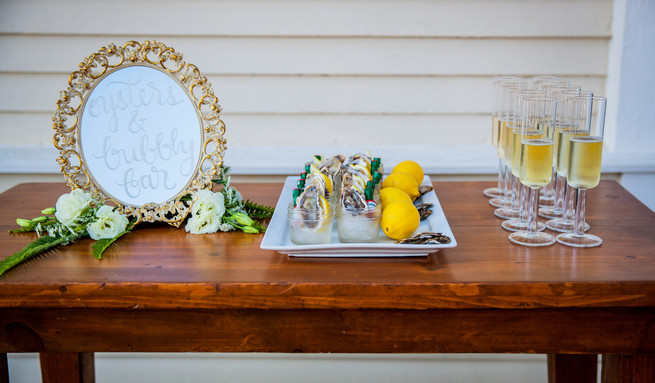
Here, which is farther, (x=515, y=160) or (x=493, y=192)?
(x=493, y=192)

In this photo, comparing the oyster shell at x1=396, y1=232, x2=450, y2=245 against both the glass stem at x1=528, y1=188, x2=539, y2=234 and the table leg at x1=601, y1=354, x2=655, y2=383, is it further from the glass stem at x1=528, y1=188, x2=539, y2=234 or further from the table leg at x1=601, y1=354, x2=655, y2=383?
the table leg at x1=601, y1=354, x2=655, y2=383

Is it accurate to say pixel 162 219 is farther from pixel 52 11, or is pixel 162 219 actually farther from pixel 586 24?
pixel 586 24

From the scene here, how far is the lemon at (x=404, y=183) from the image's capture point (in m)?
1.31

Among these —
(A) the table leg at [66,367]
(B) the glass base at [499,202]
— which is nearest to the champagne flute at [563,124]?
(B) the glass base at [499,202]

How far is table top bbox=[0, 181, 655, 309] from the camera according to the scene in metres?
0.96

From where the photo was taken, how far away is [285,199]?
4.47 feet

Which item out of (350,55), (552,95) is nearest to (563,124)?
(552,95)

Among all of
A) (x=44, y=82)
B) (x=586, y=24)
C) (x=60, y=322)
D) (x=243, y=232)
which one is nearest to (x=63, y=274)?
(x=60, y=322)

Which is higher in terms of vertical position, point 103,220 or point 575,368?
point 103,220

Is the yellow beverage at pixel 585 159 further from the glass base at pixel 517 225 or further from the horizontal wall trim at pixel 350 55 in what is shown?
the horizontal wall trim at pixel 350 55

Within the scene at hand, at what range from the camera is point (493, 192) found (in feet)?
4.88

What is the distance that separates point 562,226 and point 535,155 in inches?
8.4

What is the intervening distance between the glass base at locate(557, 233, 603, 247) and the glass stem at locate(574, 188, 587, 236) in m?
0.01

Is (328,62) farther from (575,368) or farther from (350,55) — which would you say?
(575,368)
